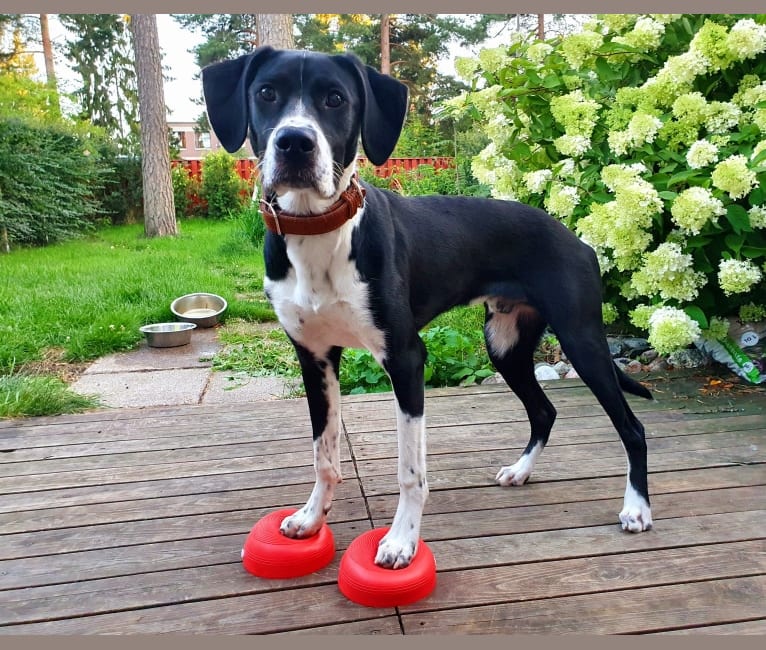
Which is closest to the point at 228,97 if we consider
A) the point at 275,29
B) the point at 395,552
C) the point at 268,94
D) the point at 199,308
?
Answer: the point at 268,94

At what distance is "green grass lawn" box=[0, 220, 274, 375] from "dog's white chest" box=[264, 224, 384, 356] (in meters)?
3.08

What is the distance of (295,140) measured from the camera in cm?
171

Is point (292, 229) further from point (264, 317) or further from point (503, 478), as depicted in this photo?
point (264, 317)

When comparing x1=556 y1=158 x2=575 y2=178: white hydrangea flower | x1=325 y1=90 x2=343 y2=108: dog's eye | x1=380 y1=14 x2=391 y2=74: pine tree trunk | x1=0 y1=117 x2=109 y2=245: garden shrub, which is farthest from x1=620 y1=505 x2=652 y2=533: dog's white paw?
x1=380 y1=14 x2=391 y2=74: pine tree trunk

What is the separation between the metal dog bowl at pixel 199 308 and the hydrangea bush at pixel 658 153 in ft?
10.00

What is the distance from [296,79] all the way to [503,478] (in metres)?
1.76

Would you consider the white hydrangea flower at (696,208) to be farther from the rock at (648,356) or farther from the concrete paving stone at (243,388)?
the concrete paving stone at (243,388)

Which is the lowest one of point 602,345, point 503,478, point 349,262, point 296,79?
point 503,478

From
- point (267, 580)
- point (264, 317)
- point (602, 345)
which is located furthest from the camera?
point (264, 317)

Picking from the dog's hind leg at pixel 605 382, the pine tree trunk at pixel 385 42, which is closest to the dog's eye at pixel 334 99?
the dog's hind leg at pixel 605 382

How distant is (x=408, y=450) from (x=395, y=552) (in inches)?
12.7

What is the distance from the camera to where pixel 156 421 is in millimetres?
3318

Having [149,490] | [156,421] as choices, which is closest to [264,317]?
[156,421]

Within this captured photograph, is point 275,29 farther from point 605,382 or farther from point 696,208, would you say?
point 605,382
